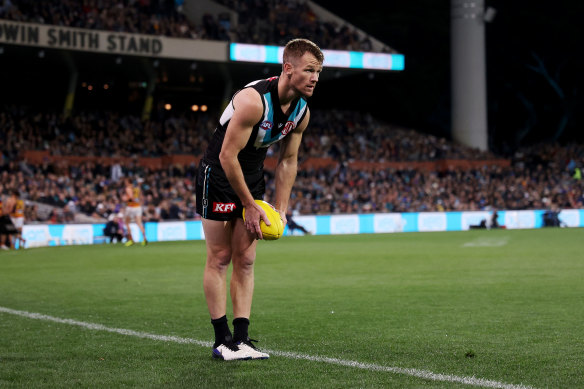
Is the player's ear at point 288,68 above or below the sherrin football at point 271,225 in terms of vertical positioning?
above

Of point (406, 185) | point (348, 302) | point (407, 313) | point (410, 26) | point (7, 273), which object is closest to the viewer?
point (407, 313)

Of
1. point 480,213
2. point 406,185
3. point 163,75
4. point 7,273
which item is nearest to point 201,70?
point 163,75

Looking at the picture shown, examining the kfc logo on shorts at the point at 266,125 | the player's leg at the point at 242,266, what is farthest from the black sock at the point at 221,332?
the kfc logo on shorts at the point at 266,125

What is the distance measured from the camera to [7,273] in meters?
14.7

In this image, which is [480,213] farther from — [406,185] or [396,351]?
[396,351]

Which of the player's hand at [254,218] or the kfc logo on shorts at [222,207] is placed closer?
the player's hand at [254,218]

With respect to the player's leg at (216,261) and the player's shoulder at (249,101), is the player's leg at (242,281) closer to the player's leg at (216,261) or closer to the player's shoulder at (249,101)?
the player's leg at (216,261)

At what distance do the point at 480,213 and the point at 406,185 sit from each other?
20.9 ft

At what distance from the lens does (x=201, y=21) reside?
4172 cm

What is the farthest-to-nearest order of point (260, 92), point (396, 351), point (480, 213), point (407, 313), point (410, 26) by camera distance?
point (410, 26), point (480, 213), point (407, 313), point (396, 351), point (260, 92)

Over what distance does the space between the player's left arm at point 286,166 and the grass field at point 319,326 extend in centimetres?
117

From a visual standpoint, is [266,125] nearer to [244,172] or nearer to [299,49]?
[244,172]

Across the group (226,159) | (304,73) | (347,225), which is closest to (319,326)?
(226,159)

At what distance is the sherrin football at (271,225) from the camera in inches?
227
